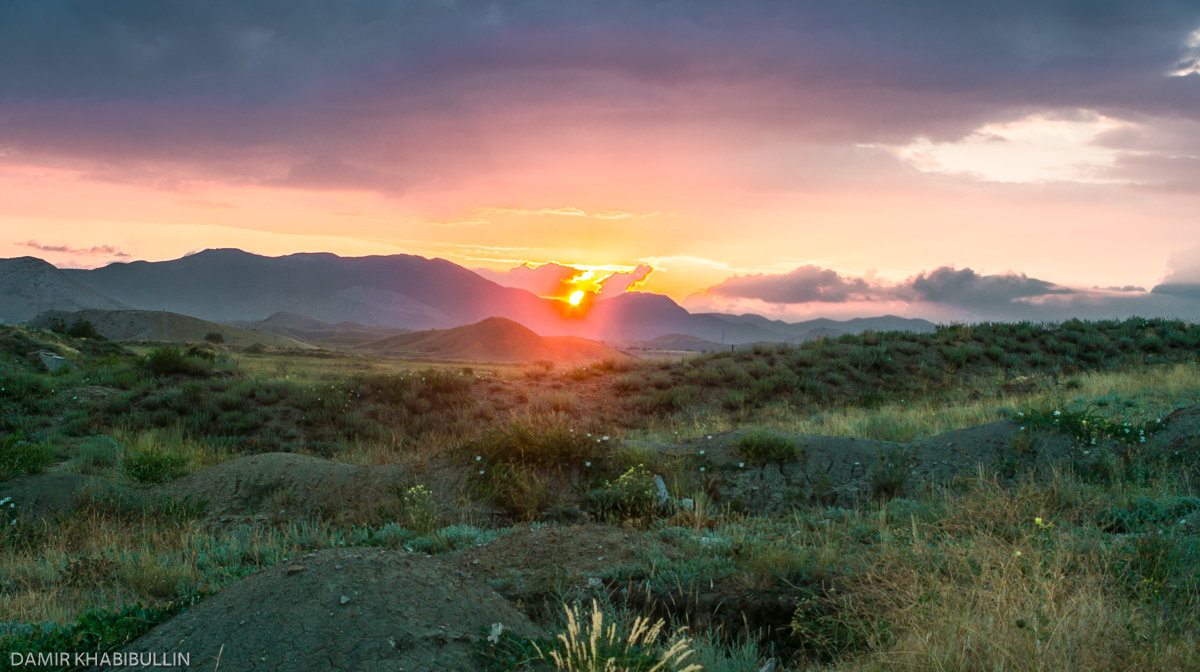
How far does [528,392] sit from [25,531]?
12543 mm

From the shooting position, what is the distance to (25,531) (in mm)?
8578

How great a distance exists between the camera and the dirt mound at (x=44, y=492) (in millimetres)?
9445

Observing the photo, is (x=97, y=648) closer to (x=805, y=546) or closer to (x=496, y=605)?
(x=496, y=605)

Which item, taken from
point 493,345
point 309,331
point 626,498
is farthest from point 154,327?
point 626,498

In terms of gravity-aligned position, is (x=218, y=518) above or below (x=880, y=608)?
below

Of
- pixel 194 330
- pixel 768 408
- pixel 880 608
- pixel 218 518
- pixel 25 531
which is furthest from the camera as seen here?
pixel 194 330

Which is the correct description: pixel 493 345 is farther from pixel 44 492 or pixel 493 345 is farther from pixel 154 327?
pixel 44 492

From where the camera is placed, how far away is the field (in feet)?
13.2

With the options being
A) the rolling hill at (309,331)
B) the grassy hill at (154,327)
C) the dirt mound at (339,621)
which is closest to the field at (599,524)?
the dirt mound at (339,621)

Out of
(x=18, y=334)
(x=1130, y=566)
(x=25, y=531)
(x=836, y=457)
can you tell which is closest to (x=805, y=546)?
(x=1130, y=566)

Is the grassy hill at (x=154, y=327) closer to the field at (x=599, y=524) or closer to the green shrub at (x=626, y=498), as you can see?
the field at (x=599, y=524)

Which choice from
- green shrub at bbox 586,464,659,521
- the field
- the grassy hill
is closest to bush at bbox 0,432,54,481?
the field

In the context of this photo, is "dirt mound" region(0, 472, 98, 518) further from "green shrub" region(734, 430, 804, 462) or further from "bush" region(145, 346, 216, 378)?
"bush" region(145, 346, 216, 378)

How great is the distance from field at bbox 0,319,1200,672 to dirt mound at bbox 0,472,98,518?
0.14 ft
